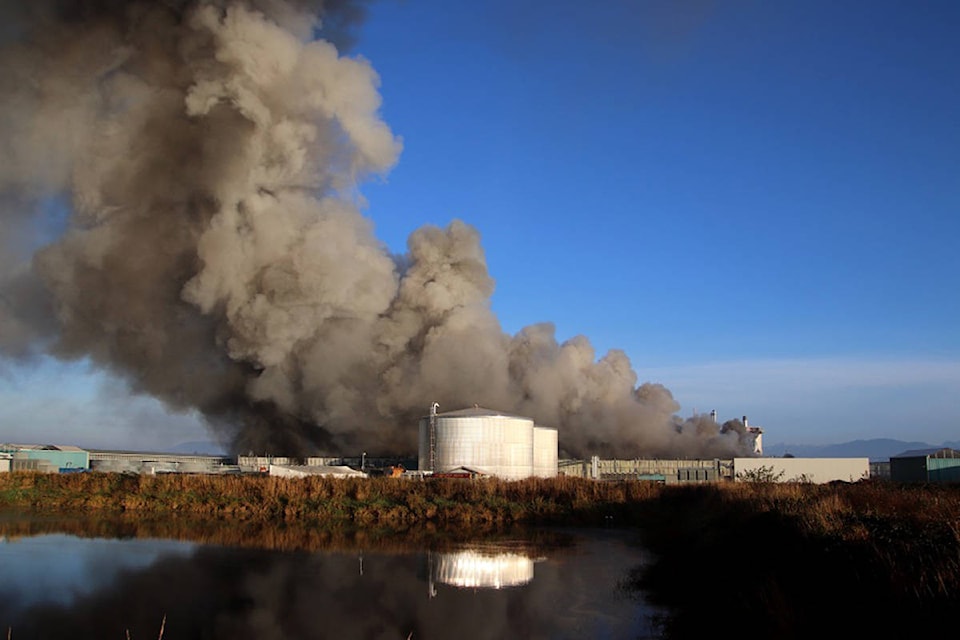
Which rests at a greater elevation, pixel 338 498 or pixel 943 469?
pixel 943 469

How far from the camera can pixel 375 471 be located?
2689 inches

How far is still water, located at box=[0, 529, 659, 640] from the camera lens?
1659 centimetres

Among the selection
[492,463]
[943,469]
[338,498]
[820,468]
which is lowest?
[338,498]

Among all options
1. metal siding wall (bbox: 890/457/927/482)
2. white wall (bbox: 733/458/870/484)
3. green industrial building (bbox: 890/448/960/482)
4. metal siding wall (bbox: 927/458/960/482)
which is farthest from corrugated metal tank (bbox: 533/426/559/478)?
metal siding wall (bbox: 927/458/960/482)

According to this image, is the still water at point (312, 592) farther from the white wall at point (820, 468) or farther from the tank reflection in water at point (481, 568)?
the white wall at point (820, 468)

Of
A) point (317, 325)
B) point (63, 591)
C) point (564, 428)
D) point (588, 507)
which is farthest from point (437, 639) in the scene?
point (564, 428)

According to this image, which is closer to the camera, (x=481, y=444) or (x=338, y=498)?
(x=338, y=498)

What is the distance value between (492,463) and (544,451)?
28.7 feet

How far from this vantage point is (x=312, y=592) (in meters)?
20.4

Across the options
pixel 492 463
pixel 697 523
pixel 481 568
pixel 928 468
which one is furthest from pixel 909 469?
pixel 481 568

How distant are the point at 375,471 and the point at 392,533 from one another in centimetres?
3447

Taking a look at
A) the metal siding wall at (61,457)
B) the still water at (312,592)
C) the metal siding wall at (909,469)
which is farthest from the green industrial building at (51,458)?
the metal siding wall at (909,469)

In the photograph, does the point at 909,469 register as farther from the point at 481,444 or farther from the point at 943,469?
the point at 481,444

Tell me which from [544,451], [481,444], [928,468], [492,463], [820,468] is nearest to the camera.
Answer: [928,468]
